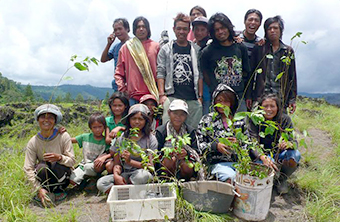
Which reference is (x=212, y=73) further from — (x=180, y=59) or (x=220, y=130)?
(x=220, y=130)

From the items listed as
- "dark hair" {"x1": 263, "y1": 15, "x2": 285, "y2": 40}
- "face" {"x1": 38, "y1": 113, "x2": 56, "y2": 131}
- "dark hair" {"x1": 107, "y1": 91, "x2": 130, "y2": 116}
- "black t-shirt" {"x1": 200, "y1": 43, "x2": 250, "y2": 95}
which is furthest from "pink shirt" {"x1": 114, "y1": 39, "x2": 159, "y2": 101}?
"dark hair" {"x1": 263, "y1": 15, "x2": 285, "y2": 40}

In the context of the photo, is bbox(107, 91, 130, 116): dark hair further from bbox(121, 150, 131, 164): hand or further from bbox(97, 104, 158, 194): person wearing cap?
bbox(121, 150, 131, 164): hand

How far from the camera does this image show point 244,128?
3061 millimetres

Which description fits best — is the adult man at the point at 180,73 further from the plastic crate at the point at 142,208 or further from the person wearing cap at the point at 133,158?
the plastic crate at the point at 142,208

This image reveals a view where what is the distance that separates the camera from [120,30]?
4.11 m

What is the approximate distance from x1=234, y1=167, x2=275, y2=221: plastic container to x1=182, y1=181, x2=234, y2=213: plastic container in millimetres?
108

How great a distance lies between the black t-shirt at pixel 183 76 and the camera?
11.8 feet

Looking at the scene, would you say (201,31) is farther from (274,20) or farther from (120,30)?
(120,30)

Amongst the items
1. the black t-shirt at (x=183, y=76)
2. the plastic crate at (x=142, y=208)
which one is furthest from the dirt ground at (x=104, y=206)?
the black t-shirt at (x=183, y=76)

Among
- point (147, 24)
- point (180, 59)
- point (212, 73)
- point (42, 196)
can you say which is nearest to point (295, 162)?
point (212, 73)

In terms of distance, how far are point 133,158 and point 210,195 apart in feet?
3.39

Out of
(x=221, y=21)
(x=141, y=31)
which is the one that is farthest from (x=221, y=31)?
(x=141, y=31)

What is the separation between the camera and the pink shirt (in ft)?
12.2

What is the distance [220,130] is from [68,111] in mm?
8815
